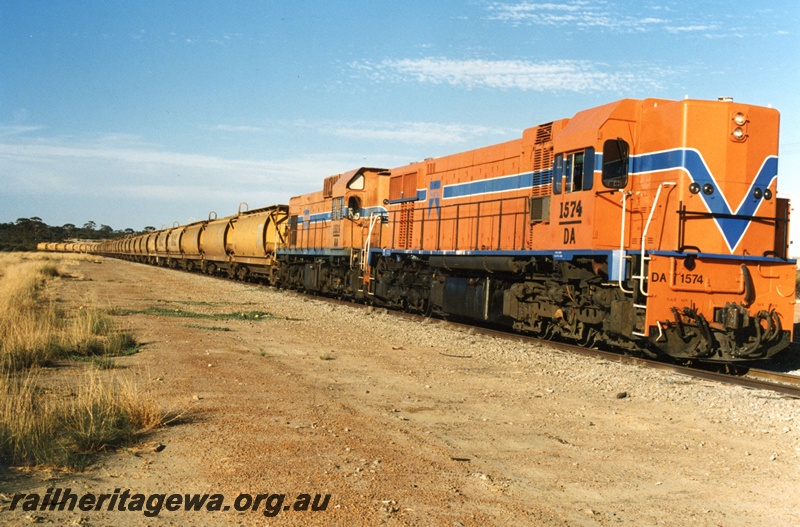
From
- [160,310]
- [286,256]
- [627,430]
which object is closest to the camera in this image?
[627,430]

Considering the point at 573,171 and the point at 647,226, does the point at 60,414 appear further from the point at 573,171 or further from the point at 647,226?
the point at 573,171

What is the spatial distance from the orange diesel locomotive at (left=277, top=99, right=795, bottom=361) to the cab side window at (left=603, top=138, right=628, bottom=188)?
0.02 meters

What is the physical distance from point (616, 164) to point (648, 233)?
4.39 feet

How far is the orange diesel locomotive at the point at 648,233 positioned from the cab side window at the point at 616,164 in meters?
0.02

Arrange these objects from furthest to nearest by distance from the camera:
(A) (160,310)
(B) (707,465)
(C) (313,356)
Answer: (A) (160,310) → (C) (313,356) → (B) (707,465)

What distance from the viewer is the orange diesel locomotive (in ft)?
35.6

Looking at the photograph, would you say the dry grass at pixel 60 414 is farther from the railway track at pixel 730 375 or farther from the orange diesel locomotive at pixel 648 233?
the railway track at pixel 730 375

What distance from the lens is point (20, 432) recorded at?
17.8ft

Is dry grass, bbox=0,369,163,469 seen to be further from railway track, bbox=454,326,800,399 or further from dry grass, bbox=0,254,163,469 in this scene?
railway track, bbox=454,326,800,399

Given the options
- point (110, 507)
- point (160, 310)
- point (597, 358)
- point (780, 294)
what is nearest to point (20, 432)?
point (110, 507)

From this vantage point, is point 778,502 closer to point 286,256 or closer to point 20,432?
point 20,432

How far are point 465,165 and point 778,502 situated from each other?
1314cm

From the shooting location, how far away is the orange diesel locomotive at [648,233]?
10.8 meters

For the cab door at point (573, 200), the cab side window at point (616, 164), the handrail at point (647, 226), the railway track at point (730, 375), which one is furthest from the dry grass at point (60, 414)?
the cab side window at point (616, 164)
